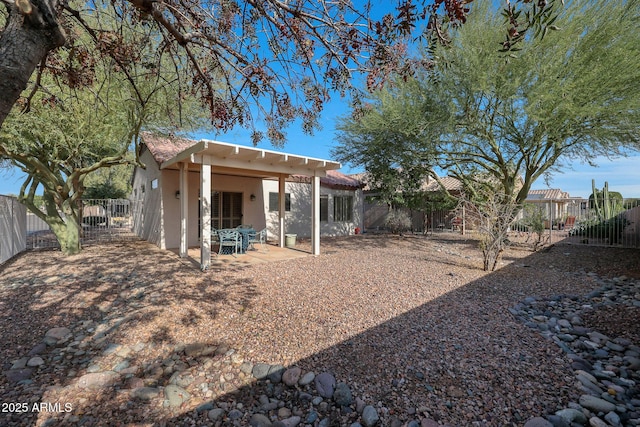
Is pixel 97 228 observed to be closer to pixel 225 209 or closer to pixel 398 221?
pixel 225 209

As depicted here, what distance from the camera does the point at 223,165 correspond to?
8125 mm

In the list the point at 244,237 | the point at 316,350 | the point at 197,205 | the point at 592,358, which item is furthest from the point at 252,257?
the point at 592,358

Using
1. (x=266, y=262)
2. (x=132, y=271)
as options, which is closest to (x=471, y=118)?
(x=266, y=262)

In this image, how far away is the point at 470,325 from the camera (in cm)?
438

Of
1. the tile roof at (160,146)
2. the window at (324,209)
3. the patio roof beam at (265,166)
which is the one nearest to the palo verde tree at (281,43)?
the patio roof beam at (265,166)

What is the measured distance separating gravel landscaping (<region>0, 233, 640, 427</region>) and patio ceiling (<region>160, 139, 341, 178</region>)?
9.82 feet

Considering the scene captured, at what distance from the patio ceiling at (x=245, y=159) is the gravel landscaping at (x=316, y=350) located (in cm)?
299

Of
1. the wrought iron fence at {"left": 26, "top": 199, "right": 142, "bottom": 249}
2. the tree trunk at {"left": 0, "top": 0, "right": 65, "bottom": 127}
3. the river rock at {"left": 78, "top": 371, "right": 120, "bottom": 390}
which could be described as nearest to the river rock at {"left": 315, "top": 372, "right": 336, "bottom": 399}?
the river rock at {"left": 78, "top": 371, "right": 120, "bottom": 390}

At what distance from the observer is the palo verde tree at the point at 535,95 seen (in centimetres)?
756

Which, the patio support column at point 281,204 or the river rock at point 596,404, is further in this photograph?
the patio support column at point 281,204

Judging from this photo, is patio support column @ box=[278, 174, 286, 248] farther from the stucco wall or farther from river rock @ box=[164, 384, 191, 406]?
river rock @ box=[164, 384, 191, 406]

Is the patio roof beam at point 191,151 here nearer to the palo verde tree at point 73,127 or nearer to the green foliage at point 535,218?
the palo verde tree at point 73,127

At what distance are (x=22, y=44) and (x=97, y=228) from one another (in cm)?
2250

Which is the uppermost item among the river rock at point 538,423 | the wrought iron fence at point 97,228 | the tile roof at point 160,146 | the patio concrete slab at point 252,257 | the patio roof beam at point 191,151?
the tile roof at point 160,146
